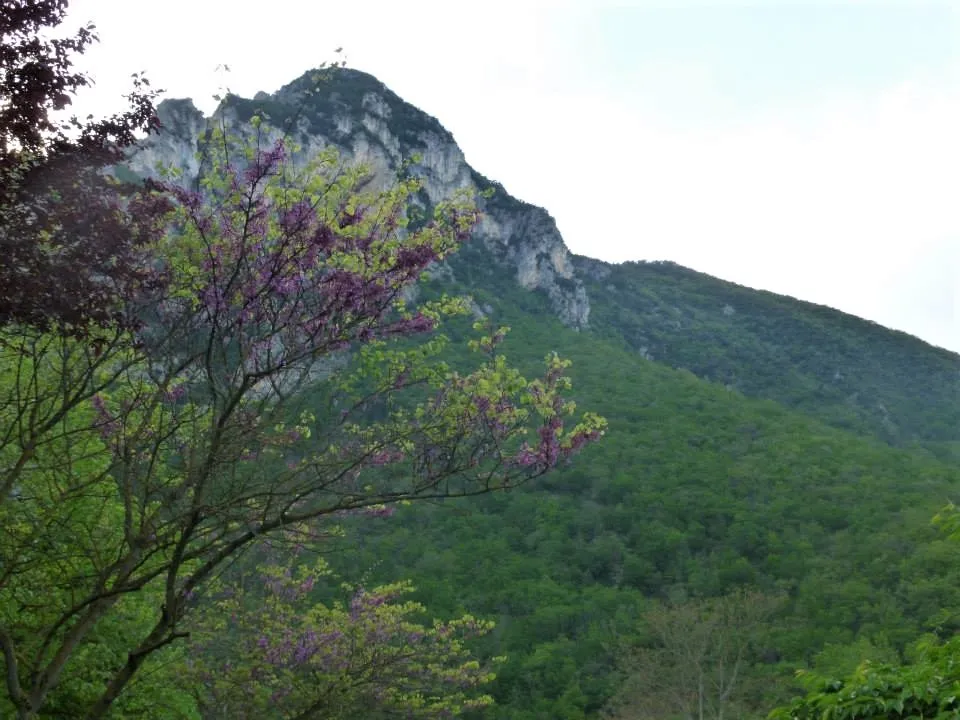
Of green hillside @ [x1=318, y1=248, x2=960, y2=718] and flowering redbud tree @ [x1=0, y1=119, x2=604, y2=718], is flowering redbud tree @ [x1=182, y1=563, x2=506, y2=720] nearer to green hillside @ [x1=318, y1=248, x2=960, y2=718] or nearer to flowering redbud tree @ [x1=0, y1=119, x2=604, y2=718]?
flowering redbud tree @ [x1=0, y1=119, x2=604, y2=718]

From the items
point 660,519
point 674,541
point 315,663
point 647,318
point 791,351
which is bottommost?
point 674,541

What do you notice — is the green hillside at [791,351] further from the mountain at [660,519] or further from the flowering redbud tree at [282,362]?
the flowering redbud tree at [282,362]

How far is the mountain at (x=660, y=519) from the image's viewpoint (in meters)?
37.4

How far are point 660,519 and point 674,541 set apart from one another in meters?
3.00

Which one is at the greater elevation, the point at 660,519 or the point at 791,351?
the point at 791,351

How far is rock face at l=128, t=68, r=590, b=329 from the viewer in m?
95.3

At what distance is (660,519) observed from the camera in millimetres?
50938

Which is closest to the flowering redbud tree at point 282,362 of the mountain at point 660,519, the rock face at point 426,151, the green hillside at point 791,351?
the mountain at point 660,519

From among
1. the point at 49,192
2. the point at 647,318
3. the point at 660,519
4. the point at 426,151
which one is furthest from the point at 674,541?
the point at 647,318

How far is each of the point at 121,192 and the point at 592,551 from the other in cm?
4486

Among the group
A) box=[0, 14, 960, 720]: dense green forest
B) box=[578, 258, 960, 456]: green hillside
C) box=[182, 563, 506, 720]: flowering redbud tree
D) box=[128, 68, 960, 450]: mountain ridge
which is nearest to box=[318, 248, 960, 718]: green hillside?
box=[0, 14, 960, 720]: dense green forest

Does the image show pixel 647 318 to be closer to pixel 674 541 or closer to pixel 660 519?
pixel 660 519

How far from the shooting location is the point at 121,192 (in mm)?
5582

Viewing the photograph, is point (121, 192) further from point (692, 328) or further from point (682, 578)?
point (692, 328)
